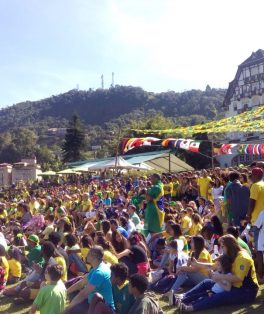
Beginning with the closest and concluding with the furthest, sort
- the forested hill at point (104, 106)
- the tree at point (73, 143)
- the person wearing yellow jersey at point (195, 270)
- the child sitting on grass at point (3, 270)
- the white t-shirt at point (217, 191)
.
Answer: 1. the person wearing yellow jersey at point (195, 270)
2. the child sitting on grass at point (3, 270)
3. the white t-shirt at point (217, 191)
4. the tree at point (73, 143)
5. the forested hill at point (104, 106)

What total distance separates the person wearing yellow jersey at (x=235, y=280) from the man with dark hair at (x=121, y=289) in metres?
1.14

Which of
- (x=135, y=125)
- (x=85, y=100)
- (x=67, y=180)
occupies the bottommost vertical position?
(x=67, y=180)

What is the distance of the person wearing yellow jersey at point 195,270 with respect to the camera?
6605mm

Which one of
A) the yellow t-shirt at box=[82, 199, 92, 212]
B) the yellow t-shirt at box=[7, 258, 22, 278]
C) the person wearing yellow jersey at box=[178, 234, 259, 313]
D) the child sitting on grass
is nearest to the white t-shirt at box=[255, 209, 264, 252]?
the person wearing yellow jersey at box=[178, 234, 259, 313]

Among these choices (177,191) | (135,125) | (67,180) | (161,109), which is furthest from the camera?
(161,109)

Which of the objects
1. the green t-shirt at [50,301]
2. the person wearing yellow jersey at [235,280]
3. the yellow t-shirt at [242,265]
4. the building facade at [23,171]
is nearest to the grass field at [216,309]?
the person wearing yellow jersey at [235,280]

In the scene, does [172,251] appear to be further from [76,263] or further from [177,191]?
[177,191]

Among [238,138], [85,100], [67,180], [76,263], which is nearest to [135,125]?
[238,138]

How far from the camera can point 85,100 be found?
136250mm

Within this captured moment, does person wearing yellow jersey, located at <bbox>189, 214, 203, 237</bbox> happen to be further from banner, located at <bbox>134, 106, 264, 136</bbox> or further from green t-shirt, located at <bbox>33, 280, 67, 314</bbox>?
banner, located at <bbox>134, 106, 264, 136</bbox>

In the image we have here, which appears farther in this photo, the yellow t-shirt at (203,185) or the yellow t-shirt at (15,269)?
the yellow t-shirt at (203,185)

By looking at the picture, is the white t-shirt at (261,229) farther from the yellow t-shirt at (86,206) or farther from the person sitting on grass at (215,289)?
the yellow t-shirt at (86,206)

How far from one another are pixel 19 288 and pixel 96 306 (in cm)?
303

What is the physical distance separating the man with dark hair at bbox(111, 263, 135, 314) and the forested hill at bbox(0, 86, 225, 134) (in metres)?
92.2
